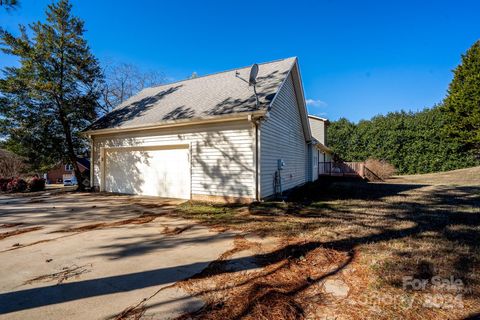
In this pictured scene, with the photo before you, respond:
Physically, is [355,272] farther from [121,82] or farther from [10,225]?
[121,82]

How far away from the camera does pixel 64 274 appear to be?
2.87 meters

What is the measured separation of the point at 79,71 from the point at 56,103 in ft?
6.08

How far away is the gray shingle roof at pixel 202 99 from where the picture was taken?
786cm

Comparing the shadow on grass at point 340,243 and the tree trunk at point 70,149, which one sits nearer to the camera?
the shadow on grass at point 340,243

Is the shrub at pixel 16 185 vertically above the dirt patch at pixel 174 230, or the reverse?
the shrub at pixel 16 185

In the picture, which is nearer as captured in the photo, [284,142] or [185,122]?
[185,122]

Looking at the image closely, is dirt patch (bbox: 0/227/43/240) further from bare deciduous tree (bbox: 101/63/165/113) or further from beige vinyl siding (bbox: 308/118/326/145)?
beige vinyl siding (bbox: 308/118/326/145)

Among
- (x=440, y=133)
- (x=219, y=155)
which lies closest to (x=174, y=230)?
(x=219, y=155)

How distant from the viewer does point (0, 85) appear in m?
10.6

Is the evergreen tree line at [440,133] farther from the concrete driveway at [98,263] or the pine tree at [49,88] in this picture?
the pine tree at [49,88]

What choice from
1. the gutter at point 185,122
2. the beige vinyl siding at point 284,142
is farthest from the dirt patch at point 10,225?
the beige vinyl siding at point 284,142

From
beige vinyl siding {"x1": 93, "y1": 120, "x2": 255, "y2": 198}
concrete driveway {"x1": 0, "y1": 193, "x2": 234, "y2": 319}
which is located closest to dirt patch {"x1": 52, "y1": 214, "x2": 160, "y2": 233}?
concrete driveway {"x1": 0, "y1": 193, "x2": 234, "y2": 319}

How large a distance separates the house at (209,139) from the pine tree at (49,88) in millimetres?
2281

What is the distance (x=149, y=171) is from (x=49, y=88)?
6274 mm
